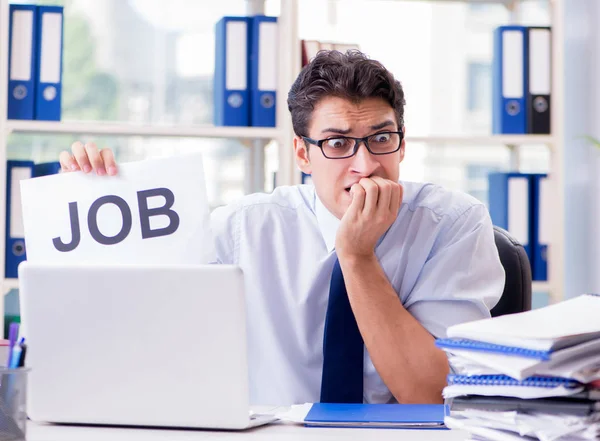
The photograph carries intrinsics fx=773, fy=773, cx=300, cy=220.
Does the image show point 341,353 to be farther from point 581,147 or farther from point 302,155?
point 581,147

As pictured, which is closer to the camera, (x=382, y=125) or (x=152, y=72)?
(x=382, y=125)

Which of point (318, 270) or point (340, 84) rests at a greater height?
point (340, 84)

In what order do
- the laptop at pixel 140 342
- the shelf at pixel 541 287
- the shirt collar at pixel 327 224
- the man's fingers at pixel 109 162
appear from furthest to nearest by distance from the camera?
the shelf at pixel 541 287, the shirt collar at pixel 327 224, the man's fingers at pixel 109 162, the laptop at pixel 140 342

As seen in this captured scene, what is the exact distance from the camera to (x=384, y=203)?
1.52 metres

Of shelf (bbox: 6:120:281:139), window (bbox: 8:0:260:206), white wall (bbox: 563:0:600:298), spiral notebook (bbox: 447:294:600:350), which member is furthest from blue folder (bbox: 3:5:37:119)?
spiral notebook (bbox: 447:294:600:350)

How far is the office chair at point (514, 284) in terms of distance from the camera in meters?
1.54

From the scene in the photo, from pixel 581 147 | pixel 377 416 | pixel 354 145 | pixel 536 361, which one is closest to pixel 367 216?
pixel 354 145

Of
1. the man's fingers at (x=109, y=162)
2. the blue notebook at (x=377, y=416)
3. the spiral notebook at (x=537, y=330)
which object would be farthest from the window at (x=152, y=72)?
the spiral notebook at (x=537, y=330)

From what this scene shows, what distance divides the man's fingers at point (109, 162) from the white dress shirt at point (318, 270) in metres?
0.52

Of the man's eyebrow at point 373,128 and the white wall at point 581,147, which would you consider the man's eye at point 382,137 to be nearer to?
the man's eyebrow at point 373,128

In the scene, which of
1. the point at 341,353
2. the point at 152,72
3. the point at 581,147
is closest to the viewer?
the point at 341,353

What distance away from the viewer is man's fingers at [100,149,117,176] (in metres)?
1.07

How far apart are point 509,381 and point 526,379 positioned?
0.7 inches

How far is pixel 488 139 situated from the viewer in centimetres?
254
